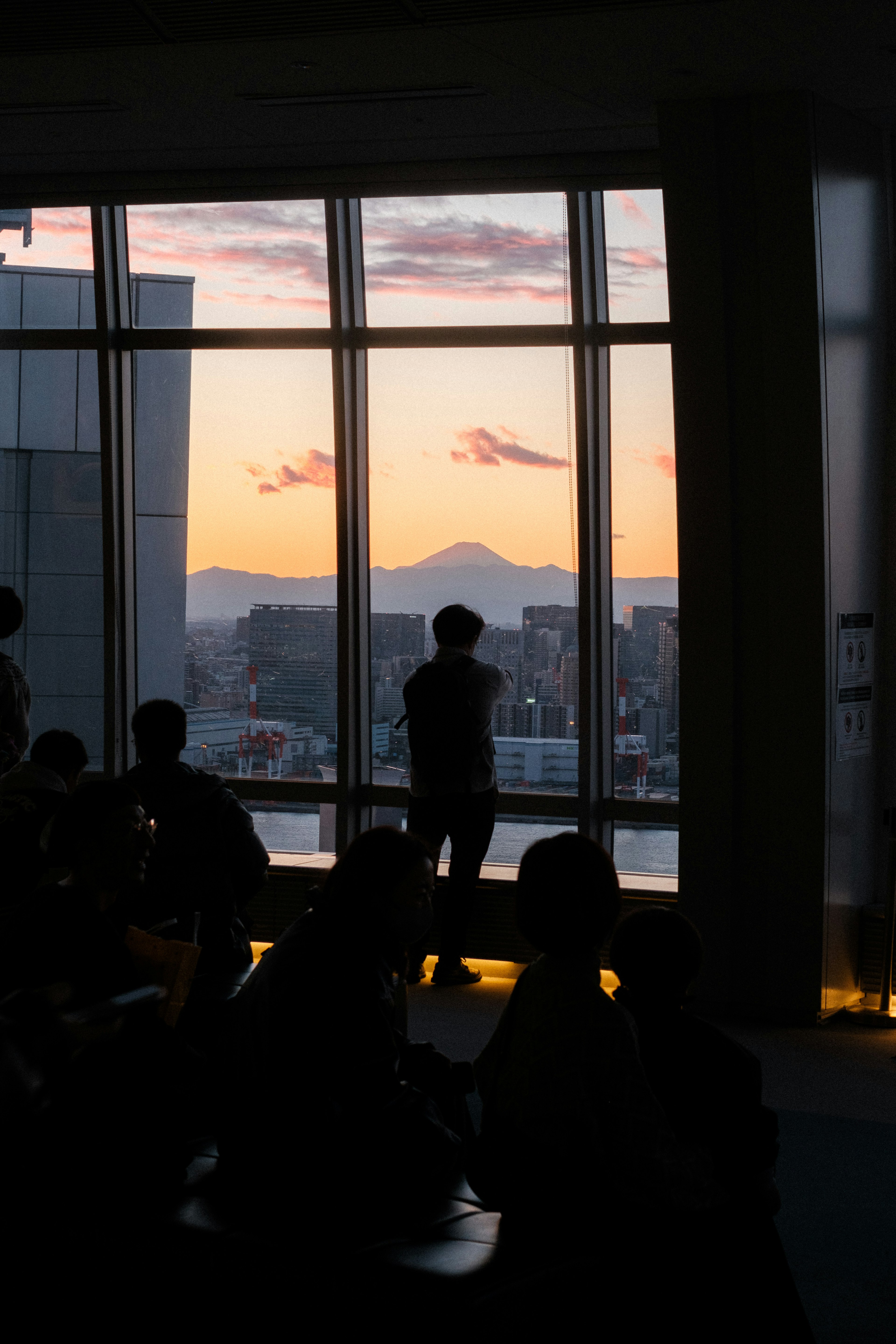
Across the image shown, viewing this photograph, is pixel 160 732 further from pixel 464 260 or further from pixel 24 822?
pixel 464 260

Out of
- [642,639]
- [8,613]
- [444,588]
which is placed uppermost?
[444,588]

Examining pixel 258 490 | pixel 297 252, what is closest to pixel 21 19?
pixel 297 252

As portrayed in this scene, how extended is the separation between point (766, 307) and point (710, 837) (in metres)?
2.39

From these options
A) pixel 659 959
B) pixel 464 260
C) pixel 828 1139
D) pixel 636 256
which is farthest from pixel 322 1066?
pixel 464 260

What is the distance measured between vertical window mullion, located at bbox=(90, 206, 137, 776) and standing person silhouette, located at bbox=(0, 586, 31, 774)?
1569 mm

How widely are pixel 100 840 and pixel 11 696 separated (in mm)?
3431

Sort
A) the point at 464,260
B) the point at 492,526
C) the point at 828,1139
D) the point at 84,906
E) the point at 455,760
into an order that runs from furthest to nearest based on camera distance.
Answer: the point at 492,526 < the point at 464,260 < the point at 455,760 < the point at 828,1139 < the point at 84,906

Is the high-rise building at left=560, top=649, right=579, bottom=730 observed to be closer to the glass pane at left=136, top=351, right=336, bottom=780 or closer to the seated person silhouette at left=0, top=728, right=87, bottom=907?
the glass pane at left=136, top=351, right=336, bottom=780

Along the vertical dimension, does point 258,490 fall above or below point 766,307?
below

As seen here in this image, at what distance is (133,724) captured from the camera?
4.87 metres

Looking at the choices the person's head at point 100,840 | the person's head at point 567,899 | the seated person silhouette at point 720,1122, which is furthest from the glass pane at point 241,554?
the seated person silhouette at point 720,1122

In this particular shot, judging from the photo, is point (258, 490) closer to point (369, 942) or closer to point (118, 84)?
point (118, 84)

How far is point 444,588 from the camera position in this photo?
24.8ft

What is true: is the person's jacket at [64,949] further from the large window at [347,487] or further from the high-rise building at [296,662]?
the high-rise building at [296,662]
